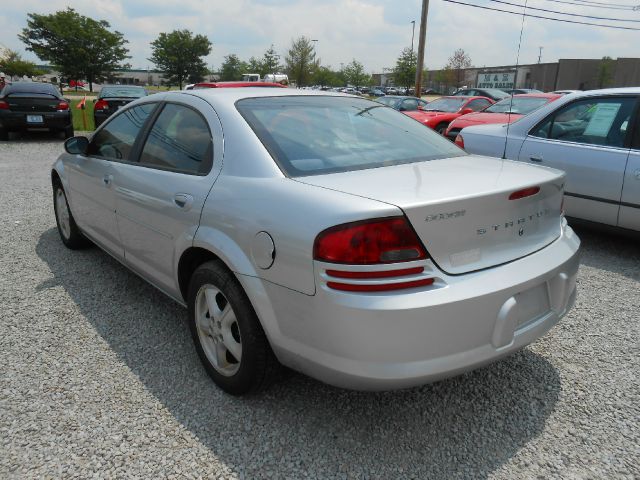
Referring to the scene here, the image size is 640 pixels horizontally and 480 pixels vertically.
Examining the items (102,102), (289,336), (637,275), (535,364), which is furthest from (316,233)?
(102,102)

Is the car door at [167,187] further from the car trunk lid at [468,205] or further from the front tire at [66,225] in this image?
the front tire at [66,225]

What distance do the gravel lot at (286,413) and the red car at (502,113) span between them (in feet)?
20.3

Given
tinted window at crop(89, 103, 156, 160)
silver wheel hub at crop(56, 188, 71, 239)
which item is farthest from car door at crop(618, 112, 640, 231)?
silver wheel hub at crop(56, 188, 71, 239)

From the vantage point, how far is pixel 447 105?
14516 millimetres

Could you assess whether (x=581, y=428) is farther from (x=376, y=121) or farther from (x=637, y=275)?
(x=637, y=275)

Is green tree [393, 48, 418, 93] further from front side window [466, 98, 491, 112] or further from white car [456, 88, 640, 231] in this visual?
white car [456, 88, 640, 231]

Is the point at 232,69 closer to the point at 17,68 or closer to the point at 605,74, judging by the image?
the point at 17,68

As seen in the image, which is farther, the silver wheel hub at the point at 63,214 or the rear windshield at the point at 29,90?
the rear windshield at the point at 29,90

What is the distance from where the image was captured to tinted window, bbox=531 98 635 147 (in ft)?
15.3

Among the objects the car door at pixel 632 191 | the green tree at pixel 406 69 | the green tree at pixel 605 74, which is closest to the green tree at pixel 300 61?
the green tree at pixel 406 69

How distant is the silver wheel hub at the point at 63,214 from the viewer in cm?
467

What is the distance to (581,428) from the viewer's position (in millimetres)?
2334

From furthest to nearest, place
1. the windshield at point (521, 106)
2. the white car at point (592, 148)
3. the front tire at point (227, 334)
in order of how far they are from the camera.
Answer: the windshield at point (521, 106)
the white car at point (592, 148)
the front tire at point (227, 334)

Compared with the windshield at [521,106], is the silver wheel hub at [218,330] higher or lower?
lower
